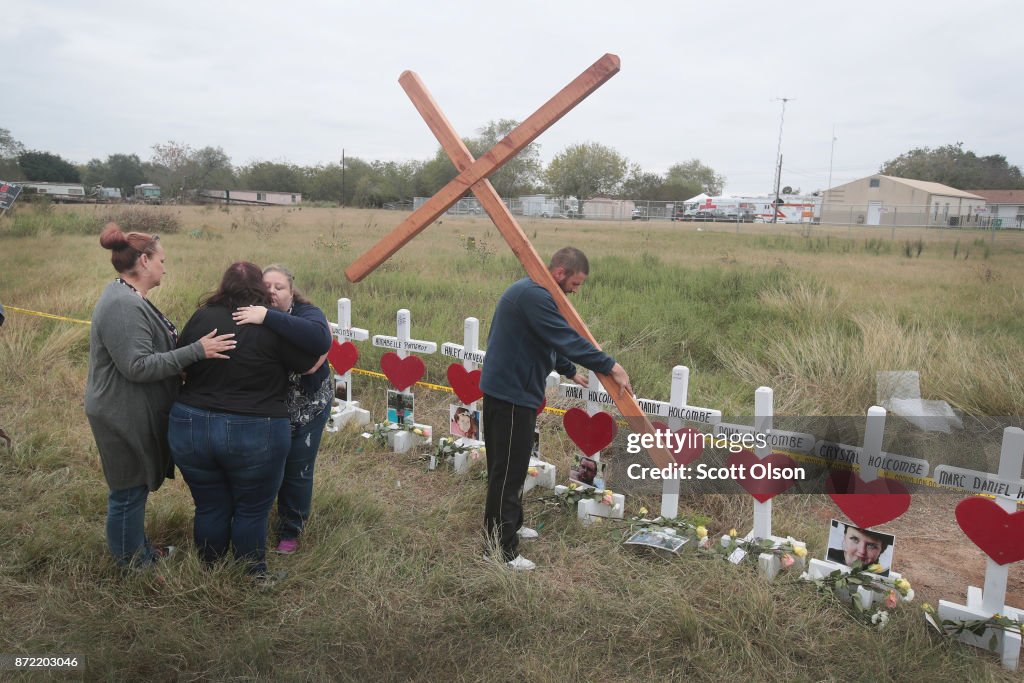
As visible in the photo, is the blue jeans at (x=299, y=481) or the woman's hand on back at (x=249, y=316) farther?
the blue jeans at (x=299, y=481)

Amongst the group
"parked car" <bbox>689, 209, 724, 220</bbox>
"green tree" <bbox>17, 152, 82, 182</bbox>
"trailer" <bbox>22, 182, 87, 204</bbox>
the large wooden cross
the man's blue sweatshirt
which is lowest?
the man's blue sweatshirt

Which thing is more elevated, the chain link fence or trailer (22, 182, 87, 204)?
the chain link fence

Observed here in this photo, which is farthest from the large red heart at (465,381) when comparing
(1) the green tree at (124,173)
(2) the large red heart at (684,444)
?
(1) the green tree at (124,173)

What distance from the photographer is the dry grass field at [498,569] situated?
2.63 meters

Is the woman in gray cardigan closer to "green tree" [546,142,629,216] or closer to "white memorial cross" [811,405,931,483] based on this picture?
"white memorial cross" [811,405,931,483]

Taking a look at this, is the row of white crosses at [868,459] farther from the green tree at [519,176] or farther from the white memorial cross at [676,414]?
the green tree at [519,176]

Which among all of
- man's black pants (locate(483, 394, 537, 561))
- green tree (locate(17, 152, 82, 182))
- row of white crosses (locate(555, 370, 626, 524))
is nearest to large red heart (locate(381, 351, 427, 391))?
row of white crosses (locate(555, 370, 626, 524))

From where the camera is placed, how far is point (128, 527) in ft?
10.1

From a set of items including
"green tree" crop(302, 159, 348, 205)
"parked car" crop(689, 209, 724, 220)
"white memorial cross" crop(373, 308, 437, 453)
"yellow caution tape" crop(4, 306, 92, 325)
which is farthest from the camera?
"parked car" crop(689, 209, 724, 220)

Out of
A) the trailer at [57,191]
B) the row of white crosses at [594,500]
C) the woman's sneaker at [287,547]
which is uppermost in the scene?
the trailer at [57,191]

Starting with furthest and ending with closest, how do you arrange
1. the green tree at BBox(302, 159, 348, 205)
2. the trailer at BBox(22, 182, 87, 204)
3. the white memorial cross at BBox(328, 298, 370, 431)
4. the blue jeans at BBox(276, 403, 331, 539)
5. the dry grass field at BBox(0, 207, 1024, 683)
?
the green tree at BBox(302, 159, 348, 205), the trailer at BBox(22, 182, 87, 204), the white memorial cross at BBox(328, 298, 370, 431), the blue jeans at BBox(276, 403, 331, 539), the dry grass field at BBox(0, 207, 1024, 683)

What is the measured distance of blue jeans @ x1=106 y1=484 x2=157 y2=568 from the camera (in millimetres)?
3049

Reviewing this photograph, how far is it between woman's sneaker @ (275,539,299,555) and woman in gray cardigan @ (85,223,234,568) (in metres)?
0.62

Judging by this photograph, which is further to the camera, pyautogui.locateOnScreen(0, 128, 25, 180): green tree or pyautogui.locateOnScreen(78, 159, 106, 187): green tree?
pyautogui.locateOnScreen(78, 159, 106, 187): green tree
